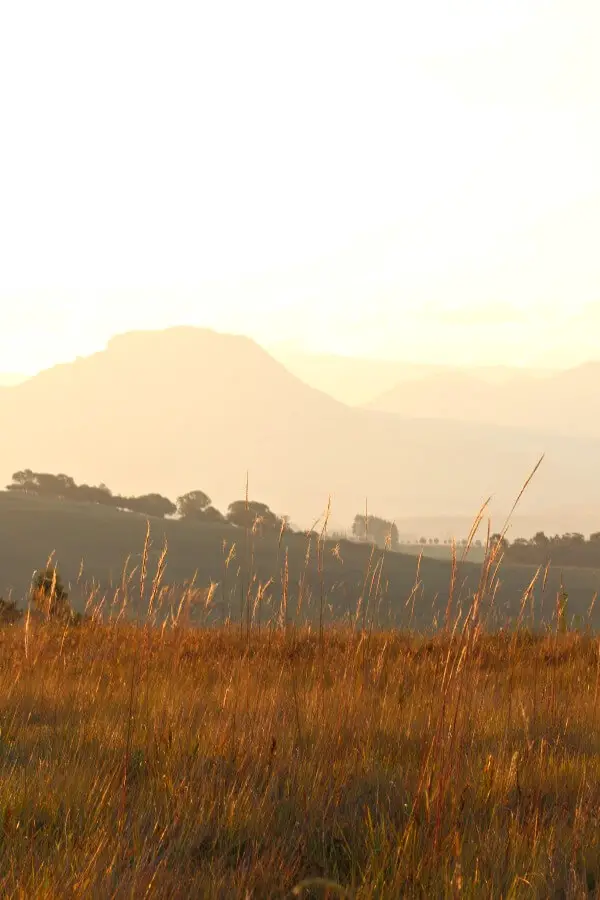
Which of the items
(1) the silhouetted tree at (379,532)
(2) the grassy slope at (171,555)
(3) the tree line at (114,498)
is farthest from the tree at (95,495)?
(1) the silhouetted tree at (379,532)

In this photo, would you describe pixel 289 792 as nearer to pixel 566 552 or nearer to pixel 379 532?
pixel 566 552

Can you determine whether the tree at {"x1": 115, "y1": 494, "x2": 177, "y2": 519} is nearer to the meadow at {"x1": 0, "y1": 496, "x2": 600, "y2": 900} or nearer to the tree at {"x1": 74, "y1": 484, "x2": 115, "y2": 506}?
the tree at {"x1": 74, "y1": 484, "x2": 115, "y2": 506}

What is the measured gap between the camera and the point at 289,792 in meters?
2.72

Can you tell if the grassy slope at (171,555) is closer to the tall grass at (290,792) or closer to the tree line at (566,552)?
the tree line at (566,552)

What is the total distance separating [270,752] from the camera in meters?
2.89

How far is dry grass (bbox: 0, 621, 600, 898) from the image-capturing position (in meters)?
2.08

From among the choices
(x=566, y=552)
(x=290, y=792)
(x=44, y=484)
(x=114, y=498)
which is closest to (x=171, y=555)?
(x=114, y=498)

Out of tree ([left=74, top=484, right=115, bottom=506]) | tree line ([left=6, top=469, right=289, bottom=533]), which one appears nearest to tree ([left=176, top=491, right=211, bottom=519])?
tree line ([left=6, top=469, right=289, bottom=533])

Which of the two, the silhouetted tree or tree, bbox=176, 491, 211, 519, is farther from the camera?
tree, bbox=176, 491, 211, 519

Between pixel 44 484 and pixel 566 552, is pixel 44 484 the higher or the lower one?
the higher one

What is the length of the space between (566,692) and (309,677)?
1384 millimetres

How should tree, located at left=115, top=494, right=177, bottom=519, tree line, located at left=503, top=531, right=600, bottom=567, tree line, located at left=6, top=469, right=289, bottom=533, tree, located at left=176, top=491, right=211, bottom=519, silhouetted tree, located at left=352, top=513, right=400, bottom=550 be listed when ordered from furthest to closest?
1. tree, located at left=115, top=494, right=177, bottom=519
2. tree, located at left=176, top=491, right=211, bottom=519
3. tree line, located at left=6, top=469, right=289, bottom=533
4. tree line, located at left=503, top=531, right=600, bottom=567
5. silhouetted tree, located at left=352, top=513, right=400, bottom=550

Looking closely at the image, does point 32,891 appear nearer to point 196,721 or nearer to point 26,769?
point 26,769

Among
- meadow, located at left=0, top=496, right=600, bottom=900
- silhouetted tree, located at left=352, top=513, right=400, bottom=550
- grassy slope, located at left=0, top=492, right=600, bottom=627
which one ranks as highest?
silhouetted tree, located at left=352, top=513, right=400, bottom=550
